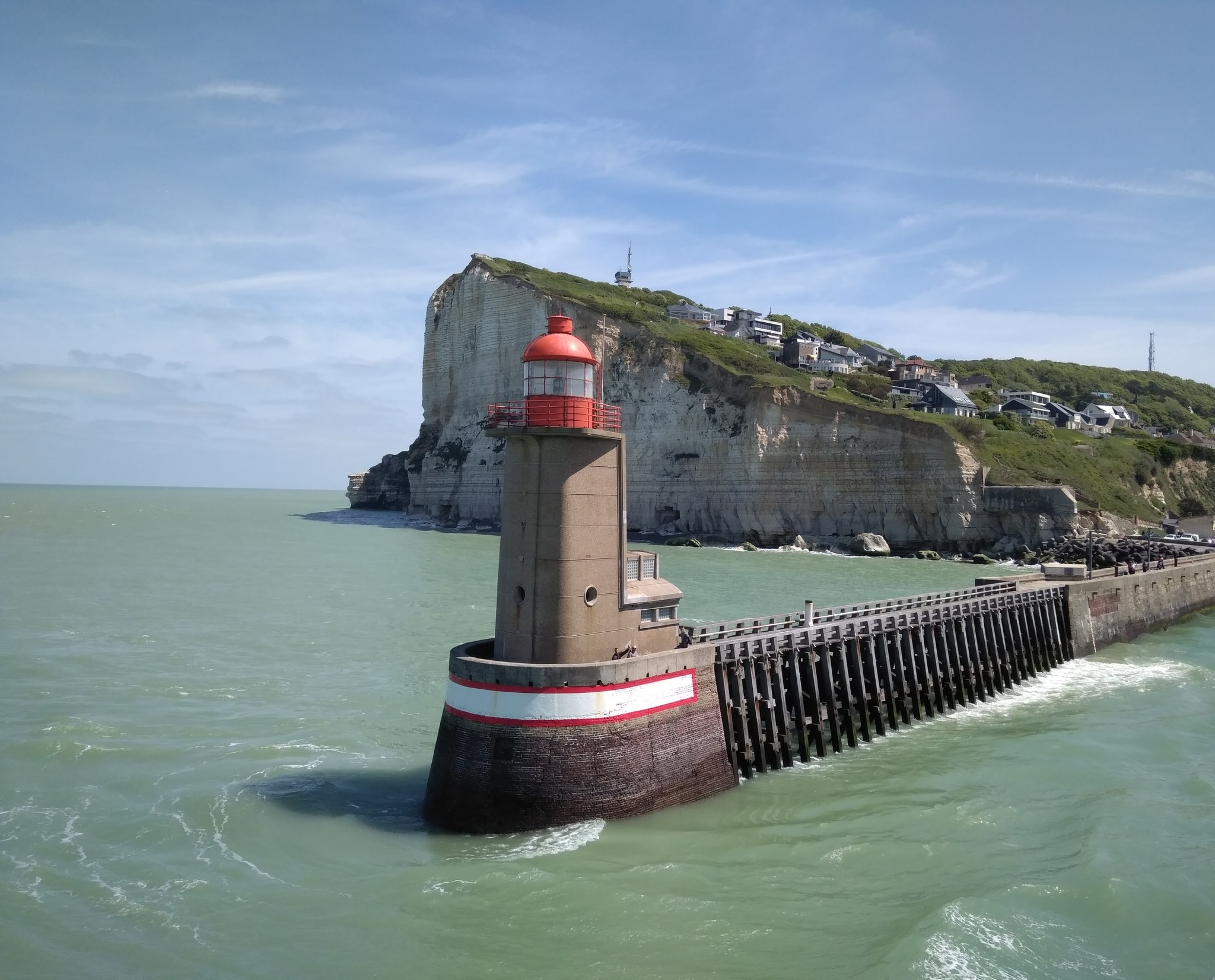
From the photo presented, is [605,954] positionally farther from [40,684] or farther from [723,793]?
[40,684]

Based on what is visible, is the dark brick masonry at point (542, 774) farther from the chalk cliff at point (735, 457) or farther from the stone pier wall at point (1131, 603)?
the chalk cliff at point (735, 457)

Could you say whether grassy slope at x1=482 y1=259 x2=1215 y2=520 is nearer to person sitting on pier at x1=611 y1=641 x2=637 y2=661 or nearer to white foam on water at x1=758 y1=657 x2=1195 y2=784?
white foam on water at x1=758 y1=657 x2=1195 y2=784

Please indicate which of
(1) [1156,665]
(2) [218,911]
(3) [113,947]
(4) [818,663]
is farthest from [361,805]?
(1) [1156,665]

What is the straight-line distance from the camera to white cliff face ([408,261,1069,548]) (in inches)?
2534

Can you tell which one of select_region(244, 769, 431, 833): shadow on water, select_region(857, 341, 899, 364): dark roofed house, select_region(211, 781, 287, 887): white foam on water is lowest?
select_region(211, 781, 287, 887): white foam on water

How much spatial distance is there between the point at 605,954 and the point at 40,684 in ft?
65.7

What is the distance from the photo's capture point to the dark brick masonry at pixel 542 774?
14.0 meters

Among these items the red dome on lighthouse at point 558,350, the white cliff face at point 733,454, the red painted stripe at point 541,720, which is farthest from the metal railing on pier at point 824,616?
the white cliff face at point 733,454

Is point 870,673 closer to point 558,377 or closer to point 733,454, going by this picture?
point 558,377

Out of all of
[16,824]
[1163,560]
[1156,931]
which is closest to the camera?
[1156,931]

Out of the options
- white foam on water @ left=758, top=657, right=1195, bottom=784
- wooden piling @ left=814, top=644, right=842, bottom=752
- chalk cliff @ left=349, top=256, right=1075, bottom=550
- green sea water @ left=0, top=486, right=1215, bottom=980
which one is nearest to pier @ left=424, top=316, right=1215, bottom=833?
wooden piling @ left=814, top=644, right=842, bottom=752

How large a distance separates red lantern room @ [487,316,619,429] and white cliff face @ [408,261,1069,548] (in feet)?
177

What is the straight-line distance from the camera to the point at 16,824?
1506 cm

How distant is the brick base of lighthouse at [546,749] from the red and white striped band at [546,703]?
15 mm
